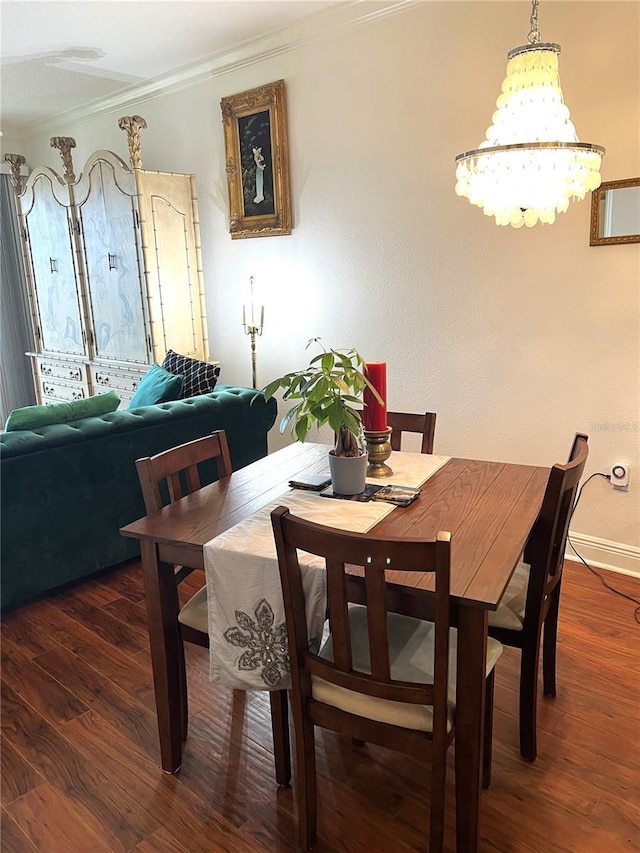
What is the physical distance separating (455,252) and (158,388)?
1770mm

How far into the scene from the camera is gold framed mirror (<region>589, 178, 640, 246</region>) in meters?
2.52

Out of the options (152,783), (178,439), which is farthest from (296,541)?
(178,439)

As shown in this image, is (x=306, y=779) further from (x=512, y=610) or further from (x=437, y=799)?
(x=512, y=610)

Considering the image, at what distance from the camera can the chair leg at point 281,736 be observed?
1.69 meters

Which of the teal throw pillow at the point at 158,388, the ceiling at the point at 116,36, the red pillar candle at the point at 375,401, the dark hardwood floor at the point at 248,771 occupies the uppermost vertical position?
A: the ceiling at the point at 116,36

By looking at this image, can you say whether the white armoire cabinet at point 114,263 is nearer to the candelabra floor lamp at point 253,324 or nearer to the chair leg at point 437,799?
the candelabra floor lamp at point 253,324

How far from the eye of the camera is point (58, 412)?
273 centimetres

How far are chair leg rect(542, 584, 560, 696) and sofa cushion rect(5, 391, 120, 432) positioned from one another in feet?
6.82

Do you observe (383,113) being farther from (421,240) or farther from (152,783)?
(152,783)

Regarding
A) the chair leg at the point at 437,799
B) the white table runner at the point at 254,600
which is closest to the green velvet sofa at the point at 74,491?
the white table runner at the point at 254,600

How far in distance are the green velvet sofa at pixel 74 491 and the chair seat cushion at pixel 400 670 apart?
146 centimetres

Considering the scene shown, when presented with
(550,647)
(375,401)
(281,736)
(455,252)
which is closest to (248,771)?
(281,736)

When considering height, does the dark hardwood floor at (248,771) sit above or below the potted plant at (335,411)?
below

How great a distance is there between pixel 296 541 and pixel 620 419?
2006 millimetres
